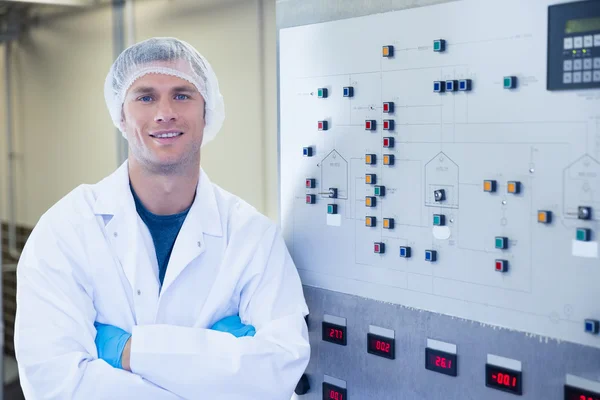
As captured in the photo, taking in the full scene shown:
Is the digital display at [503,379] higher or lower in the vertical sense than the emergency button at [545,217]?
lower

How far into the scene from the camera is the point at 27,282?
5.32ft

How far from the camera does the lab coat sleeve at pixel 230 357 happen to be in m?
1.56

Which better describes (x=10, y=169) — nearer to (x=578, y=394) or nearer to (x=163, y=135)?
(x=163, y=135)

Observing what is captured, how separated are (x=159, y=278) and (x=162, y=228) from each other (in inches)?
5.6

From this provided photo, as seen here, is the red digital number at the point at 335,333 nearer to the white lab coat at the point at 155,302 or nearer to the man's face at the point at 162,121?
the white lab coat at the point at 155,302

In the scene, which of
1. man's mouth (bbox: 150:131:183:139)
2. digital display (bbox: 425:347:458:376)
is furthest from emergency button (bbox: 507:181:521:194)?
→ man's mouth (bbox: 150:131:183:139)

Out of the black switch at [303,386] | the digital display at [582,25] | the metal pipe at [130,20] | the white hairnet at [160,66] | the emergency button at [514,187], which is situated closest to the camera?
the digital display at [582,25]

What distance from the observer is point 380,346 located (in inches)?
66.8

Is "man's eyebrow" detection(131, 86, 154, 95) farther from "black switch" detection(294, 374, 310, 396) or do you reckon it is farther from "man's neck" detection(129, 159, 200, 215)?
"black switch" detection(294, 374, 310, 396)

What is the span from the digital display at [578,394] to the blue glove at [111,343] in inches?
39.0

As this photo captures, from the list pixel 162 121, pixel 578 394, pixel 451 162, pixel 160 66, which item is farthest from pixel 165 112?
pixel 578 394

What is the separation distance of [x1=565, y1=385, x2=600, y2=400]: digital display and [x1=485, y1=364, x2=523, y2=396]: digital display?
0.35ft

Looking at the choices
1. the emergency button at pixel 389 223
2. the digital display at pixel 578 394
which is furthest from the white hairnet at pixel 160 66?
the digital display at pixel 578 394

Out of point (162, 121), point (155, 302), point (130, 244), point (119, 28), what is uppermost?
point (119, 28)
